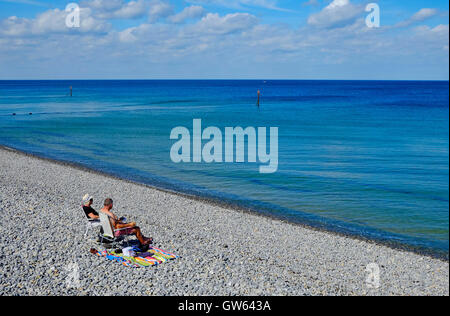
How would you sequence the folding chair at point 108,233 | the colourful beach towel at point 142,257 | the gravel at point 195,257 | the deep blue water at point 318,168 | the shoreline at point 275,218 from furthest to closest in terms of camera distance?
the deep blue water at point 318,168, the shoreline at point 275,218, the folding chair at point 108,233, the colourful beach towel at point 142,257, the gravel at point 195,257

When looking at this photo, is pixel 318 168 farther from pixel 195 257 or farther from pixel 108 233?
pixel 108 233

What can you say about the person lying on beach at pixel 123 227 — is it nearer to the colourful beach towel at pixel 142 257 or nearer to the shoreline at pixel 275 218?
the colourful beach towel at pixel 142 257

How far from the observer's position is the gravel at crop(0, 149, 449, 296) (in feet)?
34.3

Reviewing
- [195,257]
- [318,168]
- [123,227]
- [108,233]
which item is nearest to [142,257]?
[123,227]

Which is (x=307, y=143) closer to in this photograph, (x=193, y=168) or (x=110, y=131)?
(x=193, y=168)

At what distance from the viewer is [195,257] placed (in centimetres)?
1227

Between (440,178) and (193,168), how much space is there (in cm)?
1576

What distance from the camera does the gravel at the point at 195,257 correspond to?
10445 mm

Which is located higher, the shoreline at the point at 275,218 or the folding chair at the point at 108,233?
the folding chair at the point at 108,233

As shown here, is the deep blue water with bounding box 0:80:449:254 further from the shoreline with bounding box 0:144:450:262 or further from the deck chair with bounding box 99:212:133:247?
the deck chair with bounding box 99:212:133:247

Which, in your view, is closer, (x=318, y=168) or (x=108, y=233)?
(x=108, y=233)

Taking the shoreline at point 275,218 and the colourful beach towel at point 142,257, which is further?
the shoreline at point 275,218

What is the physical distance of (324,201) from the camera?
71.0 ft

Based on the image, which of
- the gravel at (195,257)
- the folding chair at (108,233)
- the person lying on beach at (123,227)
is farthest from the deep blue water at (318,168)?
the folding chair at (108,233)
